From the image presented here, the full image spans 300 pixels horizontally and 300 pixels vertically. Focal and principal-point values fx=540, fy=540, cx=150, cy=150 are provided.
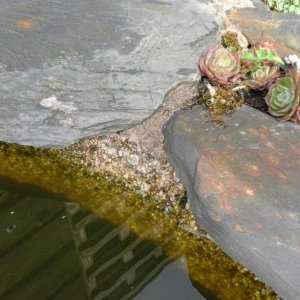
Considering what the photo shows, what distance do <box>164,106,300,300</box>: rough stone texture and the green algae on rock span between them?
0.28 m

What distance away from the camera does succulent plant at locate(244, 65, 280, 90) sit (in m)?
3.09

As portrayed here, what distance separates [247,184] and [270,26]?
3.57 feet

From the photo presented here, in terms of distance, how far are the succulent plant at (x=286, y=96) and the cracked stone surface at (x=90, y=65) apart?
48 cm

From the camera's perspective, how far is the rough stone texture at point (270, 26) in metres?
3.25

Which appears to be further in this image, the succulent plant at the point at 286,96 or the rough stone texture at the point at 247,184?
the succulent plant at the point at 286,96

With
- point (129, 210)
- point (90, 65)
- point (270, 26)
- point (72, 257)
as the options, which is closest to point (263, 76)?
point (270, 26)

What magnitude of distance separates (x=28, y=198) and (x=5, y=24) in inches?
43.1

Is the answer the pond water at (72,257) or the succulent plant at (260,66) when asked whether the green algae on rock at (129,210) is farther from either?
the succulent plant at (260,66)

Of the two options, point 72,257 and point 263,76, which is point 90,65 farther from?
point 72,257

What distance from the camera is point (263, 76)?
3.10 meters

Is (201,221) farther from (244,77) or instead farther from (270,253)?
(244,77)

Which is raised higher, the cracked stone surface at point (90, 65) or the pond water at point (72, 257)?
the cracked stone surface at point (90, 65)

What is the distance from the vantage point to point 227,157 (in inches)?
115

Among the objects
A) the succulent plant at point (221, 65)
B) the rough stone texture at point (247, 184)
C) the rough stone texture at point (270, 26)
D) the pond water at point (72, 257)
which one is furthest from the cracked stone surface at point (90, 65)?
the pond water at point (72, 257)
